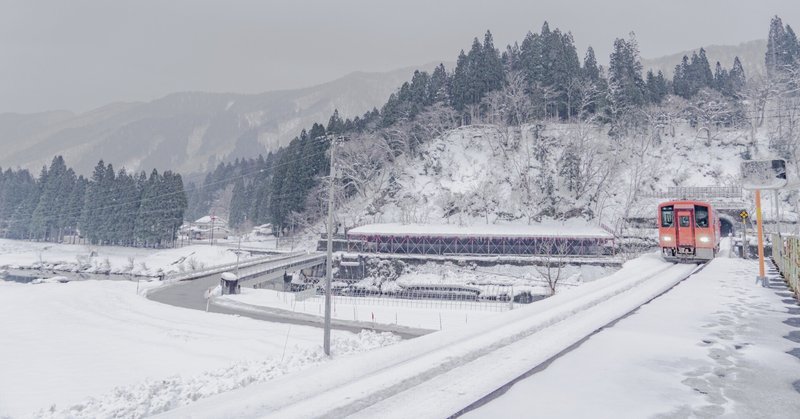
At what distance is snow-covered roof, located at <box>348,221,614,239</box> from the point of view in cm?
5703

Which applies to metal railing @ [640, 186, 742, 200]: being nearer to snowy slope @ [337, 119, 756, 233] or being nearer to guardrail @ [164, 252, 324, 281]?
snowy slope @ [337, 119, 756, 233]

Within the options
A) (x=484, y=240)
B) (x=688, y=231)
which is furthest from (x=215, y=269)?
(x=688, y=231)

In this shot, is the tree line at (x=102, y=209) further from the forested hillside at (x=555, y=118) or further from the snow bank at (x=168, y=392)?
the snow bank at (x=168, y=392)

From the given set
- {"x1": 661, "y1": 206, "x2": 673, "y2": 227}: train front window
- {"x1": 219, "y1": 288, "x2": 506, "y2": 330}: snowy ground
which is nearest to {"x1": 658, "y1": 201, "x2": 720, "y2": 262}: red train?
{"x1": 661, "y1": 206, "x2": 673, "y2": 227}: train front window

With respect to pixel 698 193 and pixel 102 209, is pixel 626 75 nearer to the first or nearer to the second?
pixel 698 193

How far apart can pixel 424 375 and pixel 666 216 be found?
2432 centimetres

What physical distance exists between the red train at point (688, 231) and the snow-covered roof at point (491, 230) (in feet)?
102

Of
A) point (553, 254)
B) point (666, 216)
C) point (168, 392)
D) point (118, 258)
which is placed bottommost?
point (118, 258)

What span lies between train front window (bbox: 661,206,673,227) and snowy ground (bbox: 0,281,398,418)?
17.0m

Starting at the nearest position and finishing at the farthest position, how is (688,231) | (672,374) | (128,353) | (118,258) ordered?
(672,374), (128,353), (688,231), (118,258)

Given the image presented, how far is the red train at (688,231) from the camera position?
23391 millimetres

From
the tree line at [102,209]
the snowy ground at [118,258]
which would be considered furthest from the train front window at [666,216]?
the tree line at [102,209]

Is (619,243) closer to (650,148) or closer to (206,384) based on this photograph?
(650,148)

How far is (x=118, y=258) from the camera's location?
78375mm
